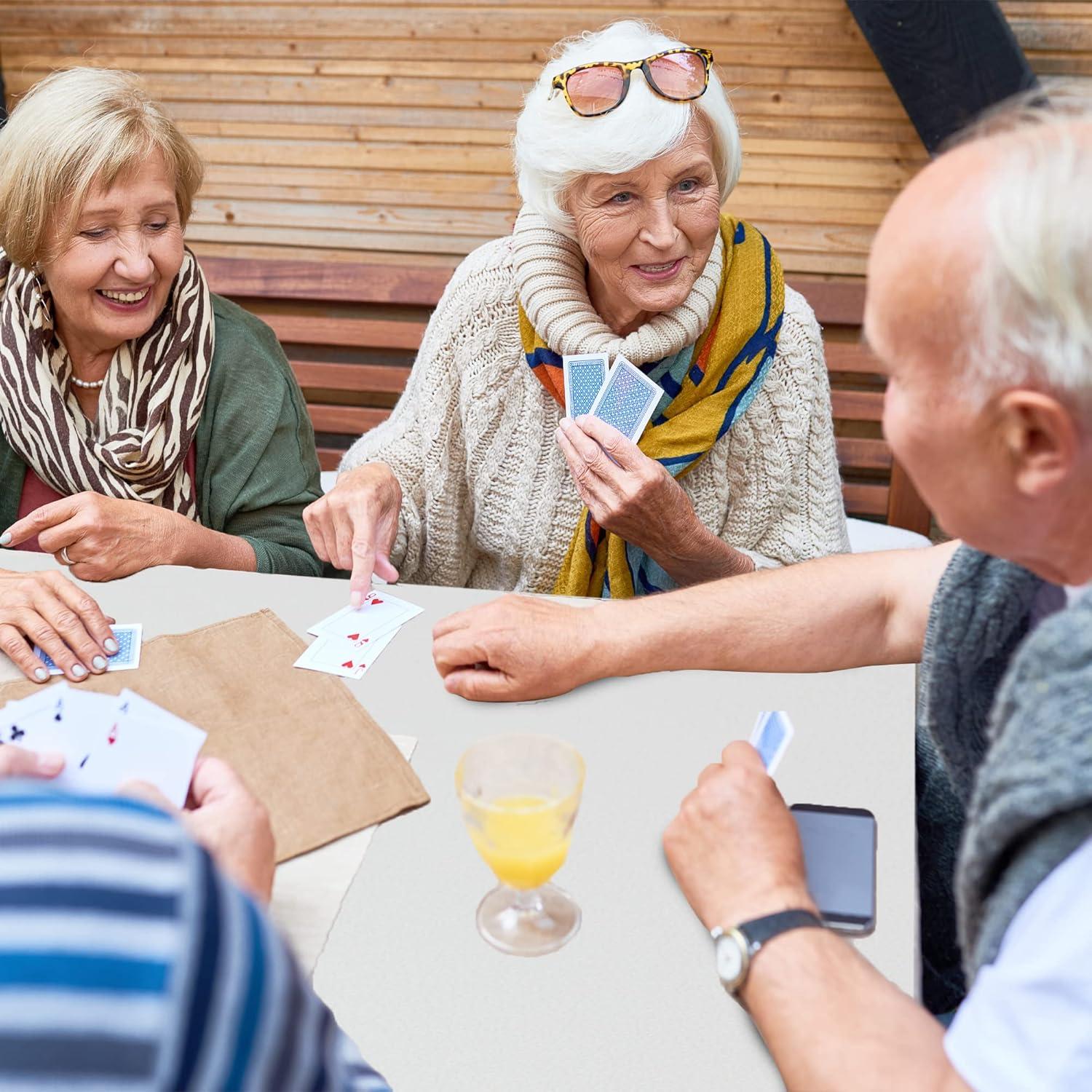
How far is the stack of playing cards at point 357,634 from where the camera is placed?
153 centimetres

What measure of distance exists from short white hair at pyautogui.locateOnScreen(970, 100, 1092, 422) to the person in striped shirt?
25.6 inches

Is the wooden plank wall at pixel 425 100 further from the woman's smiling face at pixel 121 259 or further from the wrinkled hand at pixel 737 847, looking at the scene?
the wrinkled hand at pixel 737 847

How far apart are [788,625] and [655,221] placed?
2.76 ft

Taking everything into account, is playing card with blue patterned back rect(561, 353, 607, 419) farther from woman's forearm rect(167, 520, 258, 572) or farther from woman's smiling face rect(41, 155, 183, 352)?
woman's smiling face rect(41, 155, 183, 352)

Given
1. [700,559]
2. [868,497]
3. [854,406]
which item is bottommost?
[868,497]

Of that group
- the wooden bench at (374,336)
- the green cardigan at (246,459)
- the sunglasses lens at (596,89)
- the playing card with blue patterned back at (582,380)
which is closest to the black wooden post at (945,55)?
the wooden bench at (374,336)

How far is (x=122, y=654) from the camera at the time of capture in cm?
156

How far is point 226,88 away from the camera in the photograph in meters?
3.99

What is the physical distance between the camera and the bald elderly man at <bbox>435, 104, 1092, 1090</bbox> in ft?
2.67

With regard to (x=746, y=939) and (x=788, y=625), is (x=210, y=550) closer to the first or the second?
(x=788, y=625)

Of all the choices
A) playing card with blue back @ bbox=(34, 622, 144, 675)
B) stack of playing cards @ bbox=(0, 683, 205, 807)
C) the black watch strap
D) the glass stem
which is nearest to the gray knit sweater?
the black watch strap

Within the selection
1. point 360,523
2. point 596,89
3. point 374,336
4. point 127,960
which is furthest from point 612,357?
point 127,960

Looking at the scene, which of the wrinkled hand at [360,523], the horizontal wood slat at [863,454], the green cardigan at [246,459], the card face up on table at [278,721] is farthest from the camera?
the horizontal wood slat at [863,454]

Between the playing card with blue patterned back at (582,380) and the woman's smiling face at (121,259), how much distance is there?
77 cm
